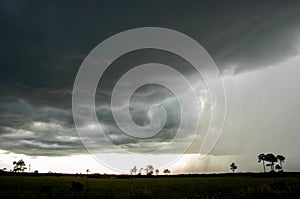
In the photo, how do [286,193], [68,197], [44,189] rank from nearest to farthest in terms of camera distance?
1. [286,193]
2. [68,197]
3. [44,189]

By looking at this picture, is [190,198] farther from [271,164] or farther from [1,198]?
[271,164]

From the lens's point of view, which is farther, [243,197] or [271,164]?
[271,164]

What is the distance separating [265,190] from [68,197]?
12.3m

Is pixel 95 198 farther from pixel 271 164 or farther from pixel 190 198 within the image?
pixel 271 164

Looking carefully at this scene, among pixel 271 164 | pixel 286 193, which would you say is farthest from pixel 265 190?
pixel 271 164

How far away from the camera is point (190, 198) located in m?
16.7

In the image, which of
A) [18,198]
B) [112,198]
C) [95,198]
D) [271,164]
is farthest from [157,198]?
[271,164]

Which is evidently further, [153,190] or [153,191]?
[153,190]

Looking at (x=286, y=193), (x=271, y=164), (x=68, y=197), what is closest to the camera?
(x=286, y=193)

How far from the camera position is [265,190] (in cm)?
1736

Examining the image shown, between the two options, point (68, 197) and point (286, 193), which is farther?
point (68, 197)

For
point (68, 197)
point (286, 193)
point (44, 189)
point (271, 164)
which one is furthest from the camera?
point (271, 164)

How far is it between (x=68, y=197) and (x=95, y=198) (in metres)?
1.88

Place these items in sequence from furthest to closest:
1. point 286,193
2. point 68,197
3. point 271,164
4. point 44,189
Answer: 1. point 271,164
2. point 44,189
3. point 68,197
4. point 286,193
